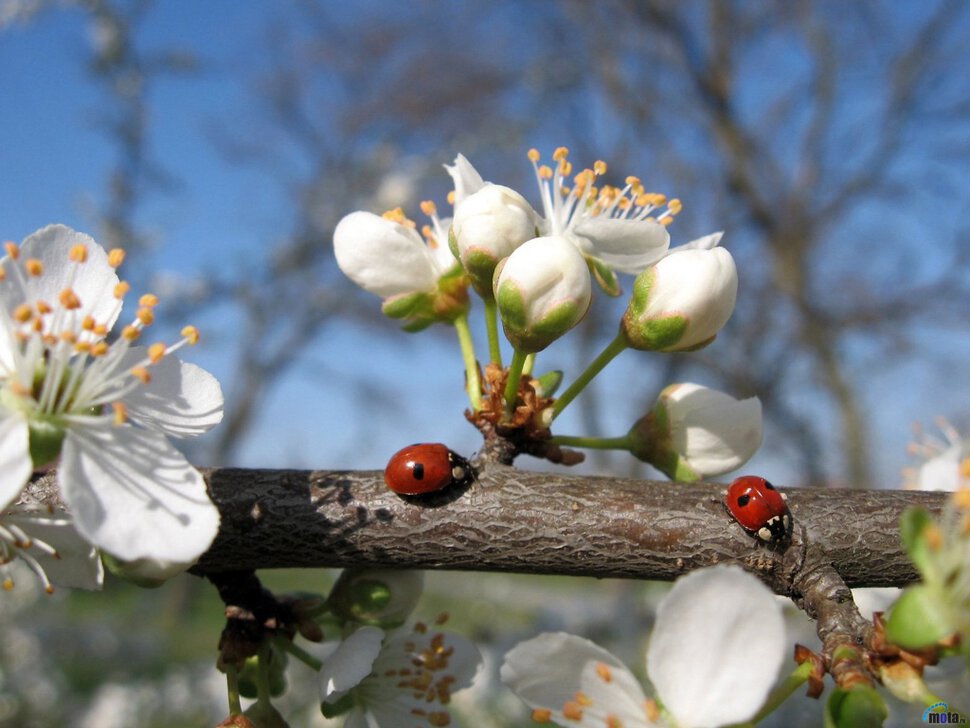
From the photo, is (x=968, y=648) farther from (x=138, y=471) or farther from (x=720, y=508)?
(x=138, y=471)

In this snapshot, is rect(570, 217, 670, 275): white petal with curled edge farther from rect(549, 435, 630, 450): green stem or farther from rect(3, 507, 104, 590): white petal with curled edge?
rect(3, 507, 104, 590): white petal with curled edge

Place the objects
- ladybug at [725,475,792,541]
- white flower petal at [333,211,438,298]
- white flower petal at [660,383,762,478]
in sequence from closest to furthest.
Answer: ladybug at [725,475,792,541]
white flower petal at [660,383,762,478]
white flower petal at [333,211,438,298]

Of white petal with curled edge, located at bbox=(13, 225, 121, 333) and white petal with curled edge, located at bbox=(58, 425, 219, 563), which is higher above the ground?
white petal with curled edge, located at bbox=(13, 225, 121, 333)

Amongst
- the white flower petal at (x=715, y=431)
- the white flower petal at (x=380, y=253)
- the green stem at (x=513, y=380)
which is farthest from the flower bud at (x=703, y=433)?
the white flower petal at (x=380, y=253)

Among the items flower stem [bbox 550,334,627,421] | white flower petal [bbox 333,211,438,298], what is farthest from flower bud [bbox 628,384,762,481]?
white flower petal [bbox 333,211,438,298]

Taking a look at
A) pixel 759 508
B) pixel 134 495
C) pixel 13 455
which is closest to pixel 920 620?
pixel 759 508

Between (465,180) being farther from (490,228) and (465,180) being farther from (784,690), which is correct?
(784,690)

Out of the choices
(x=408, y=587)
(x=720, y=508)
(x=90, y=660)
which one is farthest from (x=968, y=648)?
(x=90, y=660)
